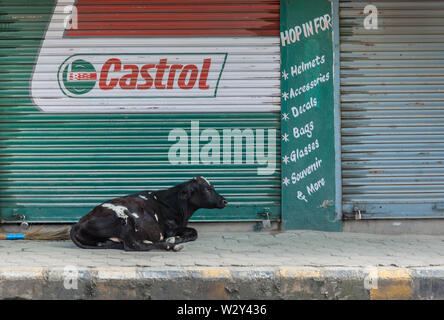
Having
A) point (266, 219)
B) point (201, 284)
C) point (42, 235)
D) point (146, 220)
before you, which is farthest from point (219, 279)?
point (42, 235)

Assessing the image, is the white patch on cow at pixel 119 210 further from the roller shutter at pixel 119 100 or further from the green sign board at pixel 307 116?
the green sign board at pixel 307 116

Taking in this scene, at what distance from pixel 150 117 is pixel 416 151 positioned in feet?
11.4

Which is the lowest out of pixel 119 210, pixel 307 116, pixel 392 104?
pixel 119 210

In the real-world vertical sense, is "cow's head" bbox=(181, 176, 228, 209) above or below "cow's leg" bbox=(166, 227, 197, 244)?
above

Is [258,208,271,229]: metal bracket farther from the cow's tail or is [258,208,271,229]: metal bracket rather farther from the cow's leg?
the cow's tail

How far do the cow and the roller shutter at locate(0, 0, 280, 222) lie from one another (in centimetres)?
90

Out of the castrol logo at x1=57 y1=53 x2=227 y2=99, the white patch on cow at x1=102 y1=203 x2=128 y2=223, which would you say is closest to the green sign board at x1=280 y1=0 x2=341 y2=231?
the castrol logo at x1=57 y1=53 x2=227 y2=99

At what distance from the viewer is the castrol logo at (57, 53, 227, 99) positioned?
20.7ft

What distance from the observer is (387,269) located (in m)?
4.32

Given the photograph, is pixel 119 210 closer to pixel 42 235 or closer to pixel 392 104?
pixel 42 235

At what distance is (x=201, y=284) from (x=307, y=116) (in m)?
2.94

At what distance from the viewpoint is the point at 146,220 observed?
5027 millimetres

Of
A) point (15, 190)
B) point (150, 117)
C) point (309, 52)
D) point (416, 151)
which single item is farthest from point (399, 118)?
point (15, 190)

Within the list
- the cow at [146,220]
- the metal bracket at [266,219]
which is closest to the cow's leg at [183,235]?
the cow at [146,220]
